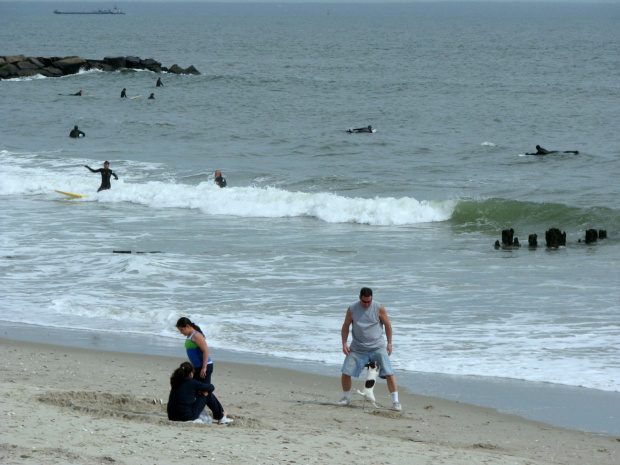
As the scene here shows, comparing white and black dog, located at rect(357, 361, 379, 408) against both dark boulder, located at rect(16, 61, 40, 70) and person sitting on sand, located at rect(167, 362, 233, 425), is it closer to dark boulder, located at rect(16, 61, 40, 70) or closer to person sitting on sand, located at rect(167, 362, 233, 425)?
person sitting on sand, located at rect(167, 362, 233, 425)

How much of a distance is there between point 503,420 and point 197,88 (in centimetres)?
4926

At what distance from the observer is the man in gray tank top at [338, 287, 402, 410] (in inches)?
346

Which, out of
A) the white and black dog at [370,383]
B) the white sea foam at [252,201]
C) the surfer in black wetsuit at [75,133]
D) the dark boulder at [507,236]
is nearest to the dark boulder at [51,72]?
the surfer in black wetsuit at [75,133]

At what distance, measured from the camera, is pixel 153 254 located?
17.3 meters

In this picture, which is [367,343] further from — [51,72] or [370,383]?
[51,72]

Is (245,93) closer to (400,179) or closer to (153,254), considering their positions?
(400,179)

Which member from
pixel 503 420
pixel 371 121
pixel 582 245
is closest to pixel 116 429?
pixel 503 420

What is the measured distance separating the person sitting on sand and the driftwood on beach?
57044 mm

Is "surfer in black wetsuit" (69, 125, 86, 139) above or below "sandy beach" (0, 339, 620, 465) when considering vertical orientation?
above

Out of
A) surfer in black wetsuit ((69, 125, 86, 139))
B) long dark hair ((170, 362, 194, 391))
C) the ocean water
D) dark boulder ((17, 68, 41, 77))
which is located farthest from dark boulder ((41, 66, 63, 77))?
long dark hair ((170, 362, 194, 391))

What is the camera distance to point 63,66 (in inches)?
2461

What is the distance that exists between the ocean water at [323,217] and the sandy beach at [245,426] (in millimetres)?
1485

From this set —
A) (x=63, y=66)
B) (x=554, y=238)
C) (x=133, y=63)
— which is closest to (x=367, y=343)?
(x=554, y=238)

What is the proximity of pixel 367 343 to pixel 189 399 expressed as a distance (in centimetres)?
204
